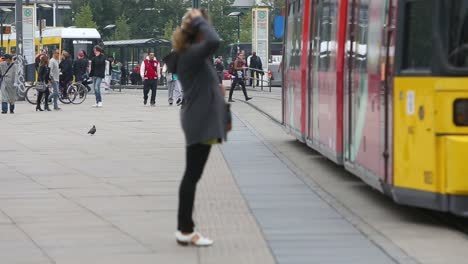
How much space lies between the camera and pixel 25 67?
1722 inches

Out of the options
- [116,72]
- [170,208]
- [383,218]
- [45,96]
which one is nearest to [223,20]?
[116,72]

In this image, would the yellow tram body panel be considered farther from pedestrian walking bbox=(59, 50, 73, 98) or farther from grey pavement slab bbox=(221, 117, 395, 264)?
pedestrian walking bbox=(59, 50, 73, 98)

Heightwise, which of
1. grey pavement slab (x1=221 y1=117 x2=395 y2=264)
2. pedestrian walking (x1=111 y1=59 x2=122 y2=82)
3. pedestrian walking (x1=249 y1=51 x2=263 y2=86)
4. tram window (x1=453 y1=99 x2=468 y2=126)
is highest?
tram window (x1=453 y1=99 x2=468 y2=126)

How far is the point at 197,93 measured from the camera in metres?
9.01

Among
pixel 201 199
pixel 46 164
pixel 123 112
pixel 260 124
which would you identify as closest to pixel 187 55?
pixel 201 199

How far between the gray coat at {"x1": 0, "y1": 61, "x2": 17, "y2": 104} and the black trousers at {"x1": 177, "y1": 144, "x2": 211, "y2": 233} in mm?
22990

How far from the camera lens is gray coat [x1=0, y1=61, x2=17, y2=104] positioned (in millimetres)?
31609

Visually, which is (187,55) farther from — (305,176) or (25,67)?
(25,67)

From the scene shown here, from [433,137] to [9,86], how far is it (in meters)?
23.0

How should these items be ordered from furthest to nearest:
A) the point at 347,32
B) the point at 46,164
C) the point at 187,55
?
the point at 46,164 < the point at 347,32 < the point at 187,55

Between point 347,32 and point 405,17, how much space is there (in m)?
3.08

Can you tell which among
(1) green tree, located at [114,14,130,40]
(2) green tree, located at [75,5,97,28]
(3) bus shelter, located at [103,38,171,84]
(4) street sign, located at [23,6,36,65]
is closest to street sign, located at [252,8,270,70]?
(3) bus shelter, located at [103,38,171,84]

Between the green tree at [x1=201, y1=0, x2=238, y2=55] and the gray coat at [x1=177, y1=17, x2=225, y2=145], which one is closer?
the gray coat at [x1=177, y1=17, x2=225, y2=145]

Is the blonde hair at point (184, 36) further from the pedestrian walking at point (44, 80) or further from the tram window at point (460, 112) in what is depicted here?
the pedestrian walking at point (44, 80)
